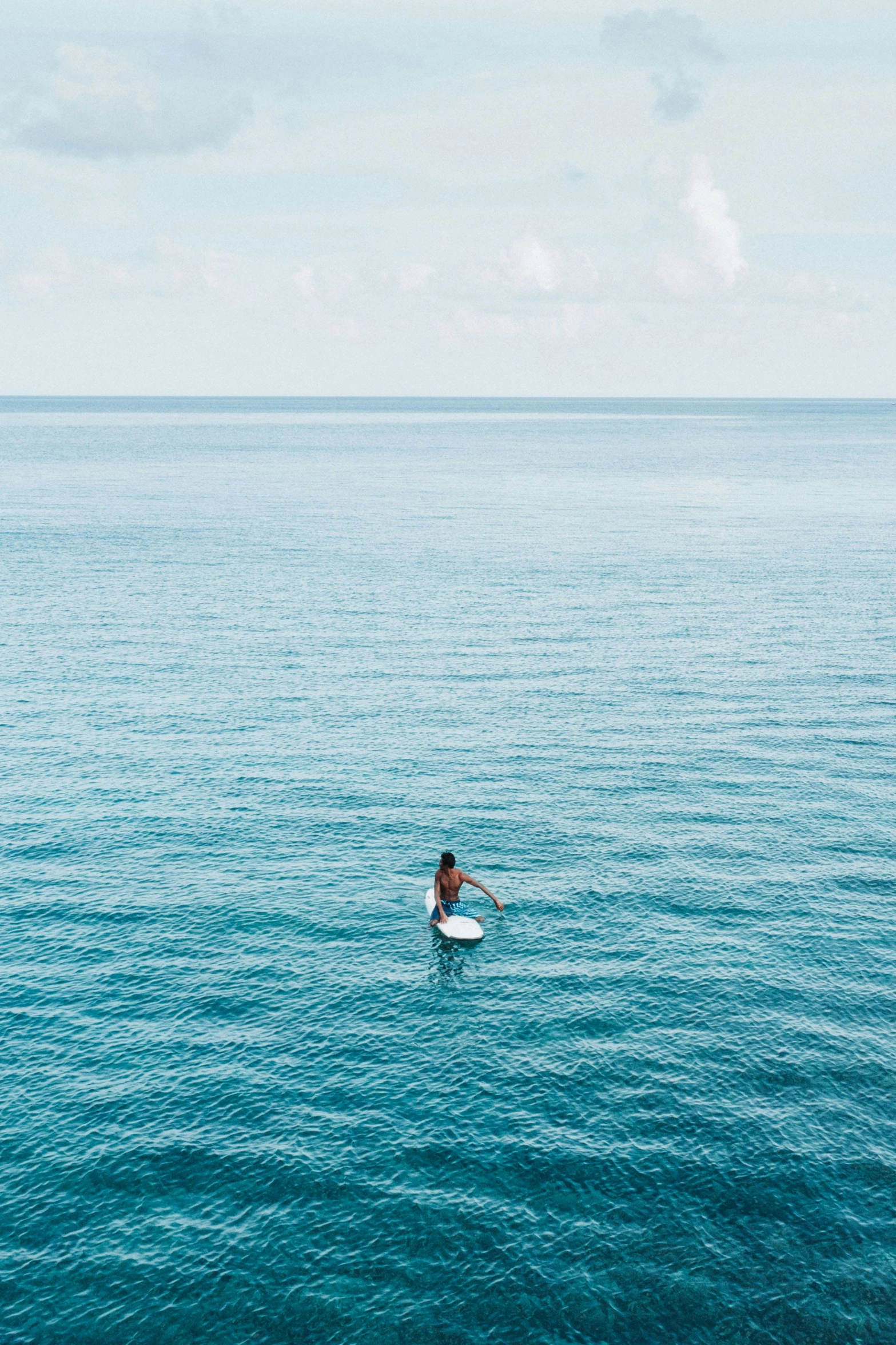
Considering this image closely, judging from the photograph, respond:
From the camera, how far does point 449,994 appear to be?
136 feet

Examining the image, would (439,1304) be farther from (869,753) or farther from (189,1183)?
(869,753)

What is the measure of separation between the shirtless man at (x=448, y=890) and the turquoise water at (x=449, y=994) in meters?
1.42

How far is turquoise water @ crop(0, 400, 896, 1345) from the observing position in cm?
2952

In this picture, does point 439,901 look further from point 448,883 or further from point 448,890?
point 448,883

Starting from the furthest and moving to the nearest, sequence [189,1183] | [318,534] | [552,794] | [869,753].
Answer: [318,534]
[869,753]
[552,794]
[189,1183]

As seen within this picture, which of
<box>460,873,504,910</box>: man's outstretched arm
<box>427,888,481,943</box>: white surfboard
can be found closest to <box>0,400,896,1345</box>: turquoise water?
<box>460,873,504,910</box>: man's outstretched arm

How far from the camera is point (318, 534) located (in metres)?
147

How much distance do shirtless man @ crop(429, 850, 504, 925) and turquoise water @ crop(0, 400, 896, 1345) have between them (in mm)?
1419

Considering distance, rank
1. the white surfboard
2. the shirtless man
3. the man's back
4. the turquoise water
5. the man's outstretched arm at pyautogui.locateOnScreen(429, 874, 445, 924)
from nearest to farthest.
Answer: the turquoise water
the white surfboard
the man's outstretched arm at pyautogui.locateOnScreen(429, 874, 445, 924)
the shirtless man
the man's back

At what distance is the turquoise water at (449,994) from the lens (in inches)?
1162

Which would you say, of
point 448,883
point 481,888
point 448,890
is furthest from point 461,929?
point 481,888

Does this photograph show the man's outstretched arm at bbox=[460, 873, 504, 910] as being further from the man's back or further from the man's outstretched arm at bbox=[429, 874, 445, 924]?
the man's outstretched arm at bbox=[429, 874, 445, 924]

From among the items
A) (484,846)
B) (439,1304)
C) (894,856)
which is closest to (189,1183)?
(439,1304)

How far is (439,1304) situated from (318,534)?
124055 millimetres
